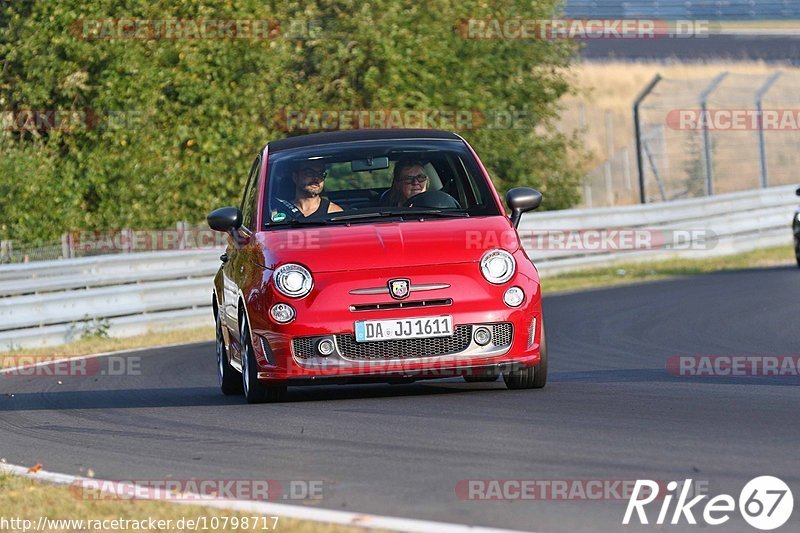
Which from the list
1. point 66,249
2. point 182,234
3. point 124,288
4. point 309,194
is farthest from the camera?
point 182,234

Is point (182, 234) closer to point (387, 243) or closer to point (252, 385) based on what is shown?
point (252, 385)

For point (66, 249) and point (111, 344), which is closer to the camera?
point (111, 344)

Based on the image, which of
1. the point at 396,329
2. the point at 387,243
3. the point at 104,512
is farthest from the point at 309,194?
the point at 104,512

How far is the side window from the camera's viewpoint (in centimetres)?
1027

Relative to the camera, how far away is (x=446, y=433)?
303 inches

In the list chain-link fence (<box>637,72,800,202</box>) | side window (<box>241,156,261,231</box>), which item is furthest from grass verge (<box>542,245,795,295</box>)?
side window (<box>241,156,261,231</box>)

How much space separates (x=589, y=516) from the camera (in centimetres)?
553

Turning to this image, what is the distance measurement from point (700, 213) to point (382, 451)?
751 inches

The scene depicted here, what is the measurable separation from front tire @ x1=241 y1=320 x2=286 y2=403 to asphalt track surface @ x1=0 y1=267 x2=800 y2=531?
0.16 m

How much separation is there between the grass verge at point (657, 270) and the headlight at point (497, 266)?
1258 centimetres

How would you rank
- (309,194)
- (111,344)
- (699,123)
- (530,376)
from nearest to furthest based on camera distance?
(530,376) → (309,194) → (111,344) → (699,123)

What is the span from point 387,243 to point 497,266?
65cm

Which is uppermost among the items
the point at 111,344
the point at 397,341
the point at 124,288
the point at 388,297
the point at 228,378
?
the point at 388,297

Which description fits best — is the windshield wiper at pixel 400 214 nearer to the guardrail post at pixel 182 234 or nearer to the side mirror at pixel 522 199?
the side mirror at pixel 522 199
